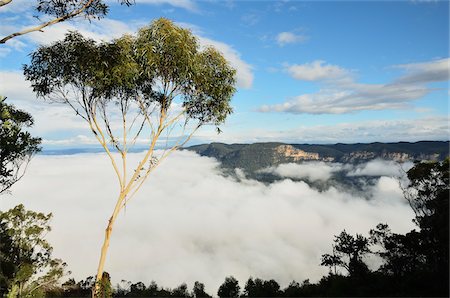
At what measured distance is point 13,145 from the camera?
54.7ft

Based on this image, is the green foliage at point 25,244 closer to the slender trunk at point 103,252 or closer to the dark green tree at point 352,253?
the slender trunk at point 103,252

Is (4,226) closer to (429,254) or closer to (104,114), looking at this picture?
(104,114)

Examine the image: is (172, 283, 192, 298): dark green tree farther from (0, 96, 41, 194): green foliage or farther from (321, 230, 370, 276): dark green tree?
(0, 96, 41, 194): green foliage

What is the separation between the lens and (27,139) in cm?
1788

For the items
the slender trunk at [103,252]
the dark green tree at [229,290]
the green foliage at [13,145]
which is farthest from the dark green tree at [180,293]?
the slender trunk at [103,252]

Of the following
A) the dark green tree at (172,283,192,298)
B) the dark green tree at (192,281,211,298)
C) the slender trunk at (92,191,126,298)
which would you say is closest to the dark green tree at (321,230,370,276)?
the dark green tree at (172,283,192,298)

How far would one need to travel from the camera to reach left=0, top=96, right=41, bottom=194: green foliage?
15.9 metres

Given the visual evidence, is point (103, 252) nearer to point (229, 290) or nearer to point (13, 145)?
point (13, 145)

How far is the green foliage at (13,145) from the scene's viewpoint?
15.9 metres

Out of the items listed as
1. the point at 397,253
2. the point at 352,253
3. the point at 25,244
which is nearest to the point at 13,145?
the point at 25,244

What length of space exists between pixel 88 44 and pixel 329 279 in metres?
41.8

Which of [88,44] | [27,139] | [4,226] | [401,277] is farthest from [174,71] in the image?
[401,277]

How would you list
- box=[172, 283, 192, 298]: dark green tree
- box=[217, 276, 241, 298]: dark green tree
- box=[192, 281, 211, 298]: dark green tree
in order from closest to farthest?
box=[172, 283, 192, 298]: dark green tree < box=[217, 276, 241, 298]: dark green tree < box=[192, 281, 211, 298]: dark green tree

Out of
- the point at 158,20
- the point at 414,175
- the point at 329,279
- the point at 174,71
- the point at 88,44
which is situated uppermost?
the point at 158,20
